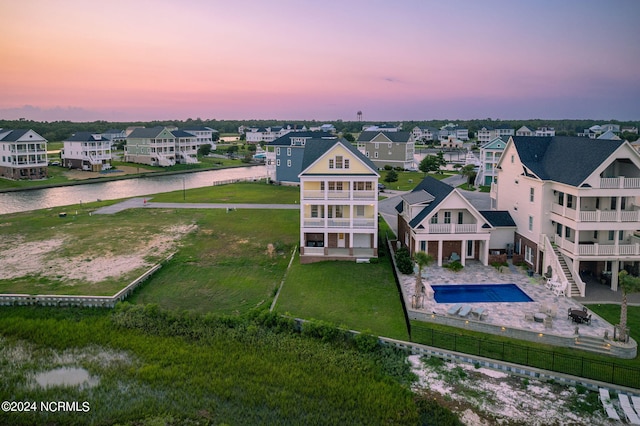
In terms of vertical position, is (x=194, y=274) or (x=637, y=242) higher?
(x=637, y=242)

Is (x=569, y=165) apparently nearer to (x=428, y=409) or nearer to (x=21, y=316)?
(x=428, y=409)

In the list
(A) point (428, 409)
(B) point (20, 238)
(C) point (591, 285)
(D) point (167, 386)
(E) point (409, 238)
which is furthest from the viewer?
(B) point (20, 238)

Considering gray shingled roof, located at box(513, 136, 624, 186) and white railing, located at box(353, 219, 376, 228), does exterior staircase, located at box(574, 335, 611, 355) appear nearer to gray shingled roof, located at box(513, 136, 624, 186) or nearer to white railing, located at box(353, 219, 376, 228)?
gray shingled roof, located at box(513, 136, 624, 186)

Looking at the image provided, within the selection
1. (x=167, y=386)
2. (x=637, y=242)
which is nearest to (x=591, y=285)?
(x=637, y=242)

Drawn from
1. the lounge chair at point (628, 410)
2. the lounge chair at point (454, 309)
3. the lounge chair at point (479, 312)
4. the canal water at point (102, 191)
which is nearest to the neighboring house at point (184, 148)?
the canal water at point (102, 191)

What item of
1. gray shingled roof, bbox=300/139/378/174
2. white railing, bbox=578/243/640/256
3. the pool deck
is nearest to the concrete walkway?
gray shingled roof, bbox=300/139/378/174

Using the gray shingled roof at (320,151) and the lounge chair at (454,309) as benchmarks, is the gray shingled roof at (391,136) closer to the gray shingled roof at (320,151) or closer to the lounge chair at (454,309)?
the gray shingled roof at (320,151)
